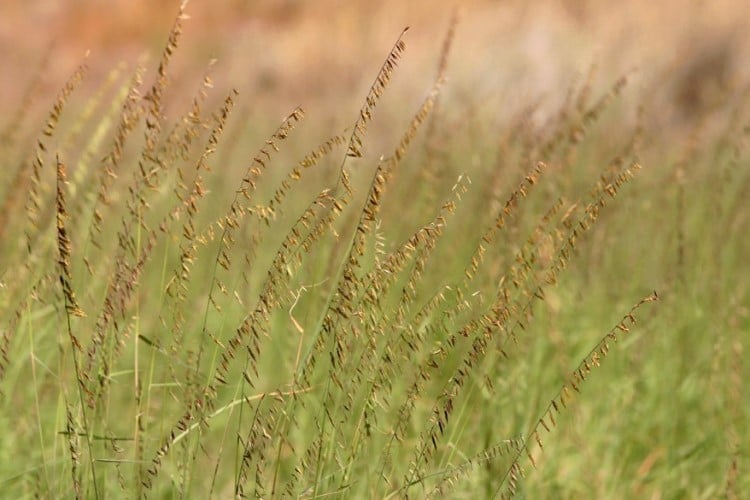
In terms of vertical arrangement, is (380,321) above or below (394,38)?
below

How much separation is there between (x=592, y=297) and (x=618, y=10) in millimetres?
4464

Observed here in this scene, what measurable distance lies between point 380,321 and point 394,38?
6351 millimetres

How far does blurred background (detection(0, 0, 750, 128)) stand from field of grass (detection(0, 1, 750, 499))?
704mm

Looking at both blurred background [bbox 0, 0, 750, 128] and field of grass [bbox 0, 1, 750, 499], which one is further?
blurred background [bbox 0, 0, 750, 128]

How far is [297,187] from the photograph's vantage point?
488 centimetres

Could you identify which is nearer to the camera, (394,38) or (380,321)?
(380,321)

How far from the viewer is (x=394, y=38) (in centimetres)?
771

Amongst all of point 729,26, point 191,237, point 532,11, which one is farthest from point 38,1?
point 191,237

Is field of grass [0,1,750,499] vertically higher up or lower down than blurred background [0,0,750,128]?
lower down

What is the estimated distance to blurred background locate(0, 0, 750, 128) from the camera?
20.1 ft

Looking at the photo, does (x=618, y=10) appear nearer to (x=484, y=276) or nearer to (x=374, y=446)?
(x=484, y=276)

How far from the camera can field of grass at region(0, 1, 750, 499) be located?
1541 mm

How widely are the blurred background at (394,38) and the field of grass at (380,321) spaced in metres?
0.70

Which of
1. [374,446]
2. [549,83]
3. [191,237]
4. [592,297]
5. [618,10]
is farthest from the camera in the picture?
[618,10]
